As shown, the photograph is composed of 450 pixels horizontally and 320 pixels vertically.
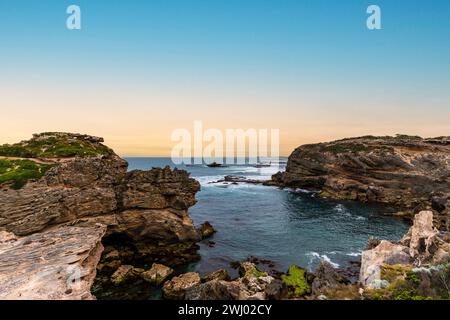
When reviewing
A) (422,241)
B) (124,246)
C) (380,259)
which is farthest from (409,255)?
(124,246)

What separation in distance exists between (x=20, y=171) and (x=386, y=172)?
8307 centimetres

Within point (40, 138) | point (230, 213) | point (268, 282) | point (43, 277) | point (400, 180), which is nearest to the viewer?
point (43, 277)

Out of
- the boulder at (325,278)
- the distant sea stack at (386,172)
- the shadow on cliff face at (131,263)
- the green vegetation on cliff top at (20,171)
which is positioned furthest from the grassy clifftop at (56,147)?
the distant sea stack at (386,172)

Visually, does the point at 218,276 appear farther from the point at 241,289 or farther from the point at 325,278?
the point at 325,278

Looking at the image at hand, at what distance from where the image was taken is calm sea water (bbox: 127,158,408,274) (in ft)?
131

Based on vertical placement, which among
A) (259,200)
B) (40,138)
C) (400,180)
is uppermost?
(40,138)

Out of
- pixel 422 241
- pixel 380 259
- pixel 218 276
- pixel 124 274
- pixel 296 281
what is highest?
pixel 422 241

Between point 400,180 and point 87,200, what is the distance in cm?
7626

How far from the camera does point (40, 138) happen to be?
41875 mm

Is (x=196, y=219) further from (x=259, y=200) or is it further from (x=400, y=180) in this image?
(x=400, y=180)

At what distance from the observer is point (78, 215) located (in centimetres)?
3111

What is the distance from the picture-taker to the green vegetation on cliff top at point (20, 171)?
93.5ft

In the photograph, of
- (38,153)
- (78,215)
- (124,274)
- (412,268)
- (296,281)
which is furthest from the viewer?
(38,153)
